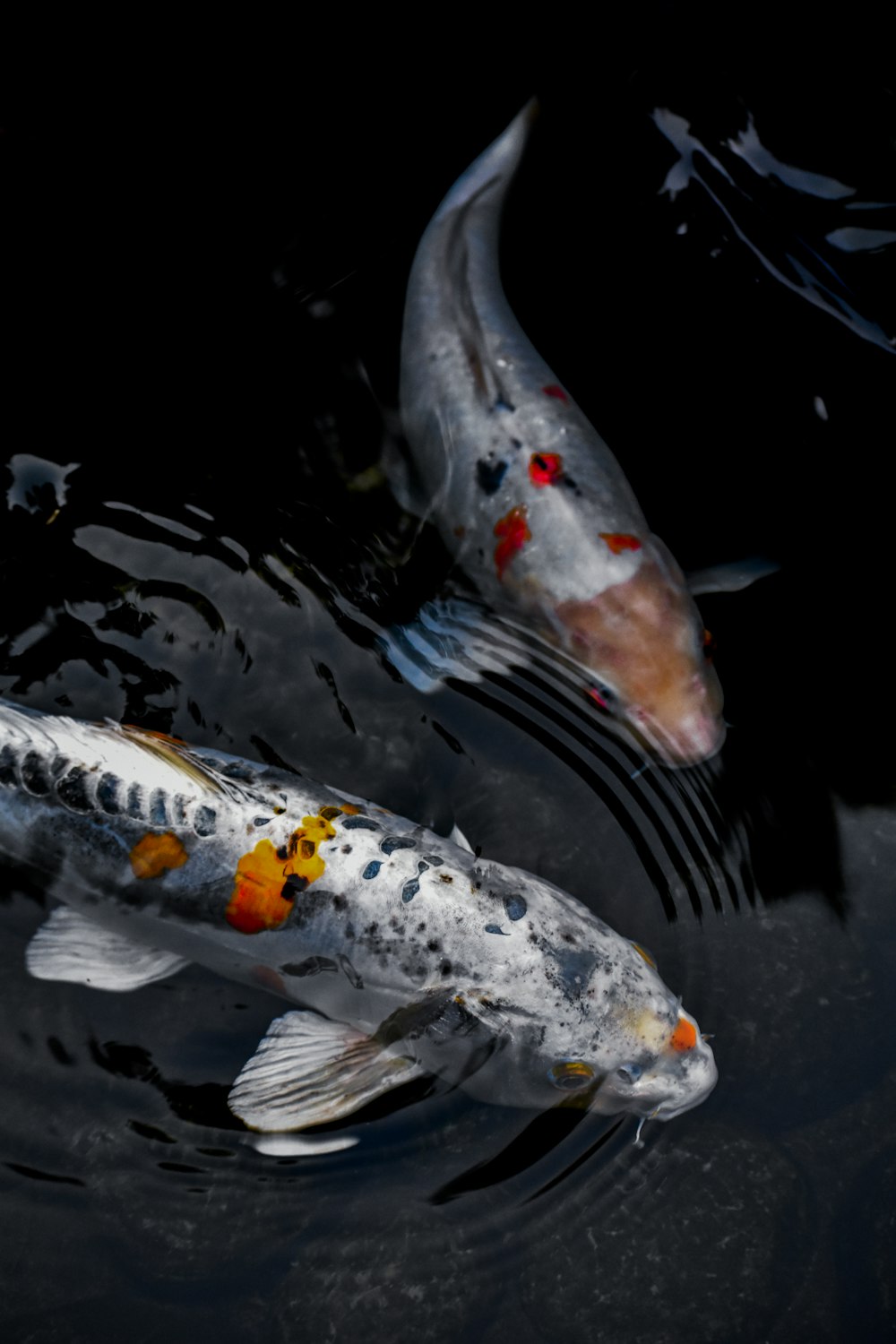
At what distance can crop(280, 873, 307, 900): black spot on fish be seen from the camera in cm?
354

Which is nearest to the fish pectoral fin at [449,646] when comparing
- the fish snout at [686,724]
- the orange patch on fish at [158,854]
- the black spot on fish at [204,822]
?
the fish snout at [686,724]

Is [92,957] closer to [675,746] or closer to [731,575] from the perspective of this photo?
[675,746]

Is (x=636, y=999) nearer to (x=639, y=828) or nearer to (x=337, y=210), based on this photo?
(x=639, y=828)

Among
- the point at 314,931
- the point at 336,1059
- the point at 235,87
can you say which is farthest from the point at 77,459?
the point at 336,1059

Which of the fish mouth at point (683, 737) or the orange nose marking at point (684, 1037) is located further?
the fish mouth at point (683, 737)

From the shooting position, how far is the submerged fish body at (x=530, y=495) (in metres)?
4.06

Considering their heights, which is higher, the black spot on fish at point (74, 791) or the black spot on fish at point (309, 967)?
the black spot on fish at point (74, 791)

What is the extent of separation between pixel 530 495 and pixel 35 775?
6.38 feet

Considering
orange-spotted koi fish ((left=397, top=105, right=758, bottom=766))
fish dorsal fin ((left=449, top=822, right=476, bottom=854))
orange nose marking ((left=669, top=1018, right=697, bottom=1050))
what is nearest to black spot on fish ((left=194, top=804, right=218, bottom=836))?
fish dorsal fin ((left=449, top=822, right=476, bottom=854))

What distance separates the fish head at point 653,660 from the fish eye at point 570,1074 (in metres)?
1.09

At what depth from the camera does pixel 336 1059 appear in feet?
11.9

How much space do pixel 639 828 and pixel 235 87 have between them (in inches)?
146

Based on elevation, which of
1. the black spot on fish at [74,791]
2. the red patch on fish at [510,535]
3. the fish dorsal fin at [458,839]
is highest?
the black spot on fish at [74,791]

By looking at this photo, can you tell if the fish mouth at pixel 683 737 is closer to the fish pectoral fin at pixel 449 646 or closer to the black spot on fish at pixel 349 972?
the fish pectoral fin at pixel 449 646
